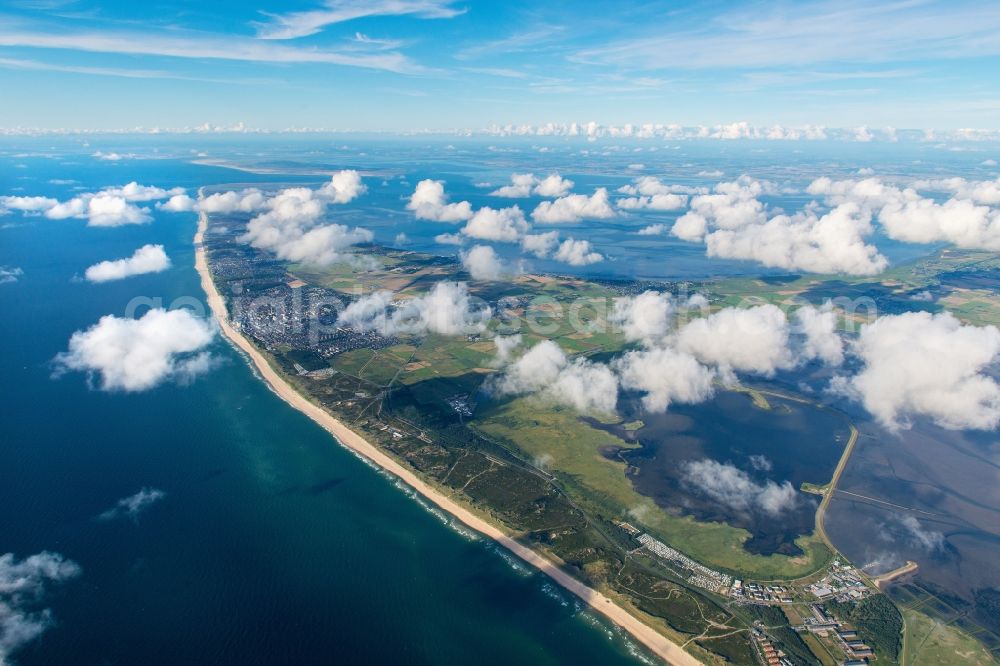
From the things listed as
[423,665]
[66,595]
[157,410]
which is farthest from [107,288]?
[423,665]

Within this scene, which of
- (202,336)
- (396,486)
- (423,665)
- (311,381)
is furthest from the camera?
(202,336)

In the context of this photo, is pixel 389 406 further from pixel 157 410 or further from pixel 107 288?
pixel 107 288

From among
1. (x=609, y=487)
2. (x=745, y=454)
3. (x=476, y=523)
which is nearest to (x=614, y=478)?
(x=609, y=487)

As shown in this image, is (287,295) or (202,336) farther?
(287,295)

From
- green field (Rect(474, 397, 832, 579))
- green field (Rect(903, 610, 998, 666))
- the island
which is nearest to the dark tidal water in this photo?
the island

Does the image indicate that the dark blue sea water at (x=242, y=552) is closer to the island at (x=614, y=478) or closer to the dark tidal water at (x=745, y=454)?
the island at (x=614, y=478)

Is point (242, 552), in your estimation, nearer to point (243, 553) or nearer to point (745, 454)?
point (243, 553)

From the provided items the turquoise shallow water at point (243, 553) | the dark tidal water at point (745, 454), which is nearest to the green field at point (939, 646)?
the dark tidal water at point (745, 454)
